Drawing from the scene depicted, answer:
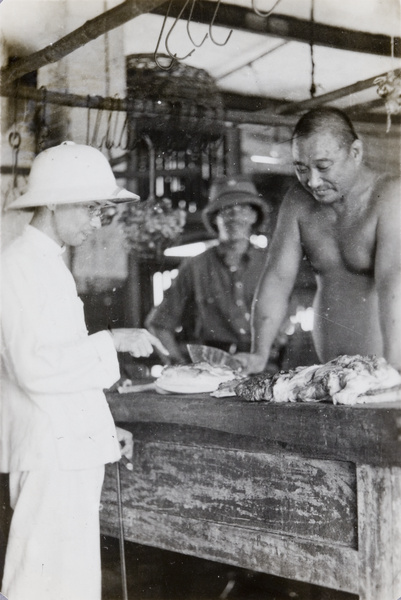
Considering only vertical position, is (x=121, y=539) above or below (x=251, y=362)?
below

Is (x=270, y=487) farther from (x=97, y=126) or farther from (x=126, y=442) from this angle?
(x=97, y=126)

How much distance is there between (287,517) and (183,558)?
0.80 metres

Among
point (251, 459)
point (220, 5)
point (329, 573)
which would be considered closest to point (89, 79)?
point (220, 5)

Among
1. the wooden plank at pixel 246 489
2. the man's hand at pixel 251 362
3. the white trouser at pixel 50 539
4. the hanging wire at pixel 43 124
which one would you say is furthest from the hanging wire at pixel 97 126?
the white trouser at pixel 50 539

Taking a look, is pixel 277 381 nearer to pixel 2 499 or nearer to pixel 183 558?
pixel 183 558

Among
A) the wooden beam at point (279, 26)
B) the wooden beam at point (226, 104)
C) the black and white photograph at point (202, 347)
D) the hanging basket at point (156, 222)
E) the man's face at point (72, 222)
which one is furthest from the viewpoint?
the hanging basket at point (156, 222)

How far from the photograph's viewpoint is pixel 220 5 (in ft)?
10.1

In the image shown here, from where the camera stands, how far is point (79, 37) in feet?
10.6

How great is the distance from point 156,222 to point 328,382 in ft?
6.71

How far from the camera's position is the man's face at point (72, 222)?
2883mm

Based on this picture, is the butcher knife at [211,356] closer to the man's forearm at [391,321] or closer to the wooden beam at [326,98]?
the man's forearm at [391,321]

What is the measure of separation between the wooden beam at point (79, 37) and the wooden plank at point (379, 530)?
2.22m

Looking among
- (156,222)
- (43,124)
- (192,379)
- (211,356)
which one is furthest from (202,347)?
(43,124)

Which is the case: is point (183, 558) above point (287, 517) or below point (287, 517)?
below
